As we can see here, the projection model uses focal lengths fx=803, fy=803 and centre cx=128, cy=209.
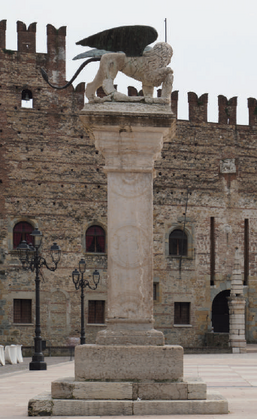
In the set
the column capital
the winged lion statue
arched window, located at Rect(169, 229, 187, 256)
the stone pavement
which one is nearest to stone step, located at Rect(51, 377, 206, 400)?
the stone pavement

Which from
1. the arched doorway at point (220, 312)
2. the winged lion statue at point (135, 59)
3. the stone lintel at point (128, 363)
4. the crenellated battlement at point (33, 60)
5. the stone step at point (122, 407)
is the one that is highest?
the crenellated battlement at point (33, 60)

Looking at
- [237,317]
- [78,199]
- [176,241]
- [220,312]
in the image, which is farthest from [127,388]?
[220,312]

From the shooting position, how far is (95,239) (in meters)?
30.9

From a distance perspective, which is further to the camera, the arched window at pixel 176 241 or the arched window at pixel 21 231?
the arched window at pixel 176 241

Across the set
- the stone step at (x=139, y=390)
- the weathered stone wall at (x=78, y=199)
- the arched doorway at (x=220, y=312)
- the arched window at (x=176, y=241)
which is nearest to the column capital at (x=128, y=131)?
the stone step at (x=139, y=390)

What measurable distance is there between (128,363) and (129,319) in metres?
0.47

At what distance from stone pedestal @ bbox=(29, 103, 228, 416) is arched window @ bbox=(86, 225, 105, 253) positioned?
72.8ft

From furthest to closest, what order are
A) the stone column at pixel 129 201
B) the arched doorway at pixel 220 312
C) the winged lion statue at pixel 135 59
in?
the arched doorway at pixel 220 312
the winged lion statue at pixel 135 59
the stone column at pixel 129 201

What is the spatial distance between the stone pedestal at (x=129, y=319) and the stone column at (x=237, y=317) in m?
18.5

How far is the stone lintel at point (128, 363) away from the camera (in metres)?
7.84

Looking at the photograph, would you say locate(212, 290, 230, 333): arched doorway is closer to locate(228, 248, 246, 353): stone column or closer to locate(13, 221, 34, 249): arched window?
locate(228, 248, 246, 353): stone column

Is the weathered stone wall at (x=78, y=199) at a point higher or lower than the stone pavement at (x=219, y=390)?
higher

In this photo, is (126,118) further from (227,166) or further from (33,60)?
(227,166)

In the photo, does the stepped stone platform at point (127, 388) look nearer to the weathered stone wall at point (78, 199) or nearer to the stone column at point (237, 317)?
the stone column at point (237, 317)
